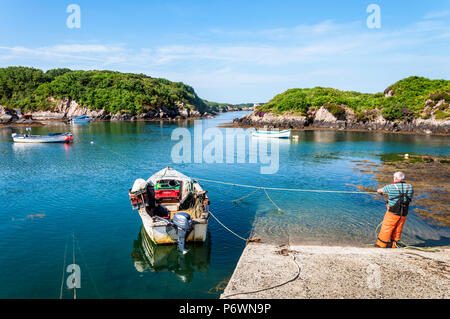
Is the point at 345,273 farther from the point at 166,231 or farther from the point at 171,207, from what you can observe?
the point at 171,207

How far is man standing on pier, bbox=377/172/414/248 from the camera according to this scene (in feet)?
33.0

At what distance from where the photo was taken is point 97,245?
12.9 meters

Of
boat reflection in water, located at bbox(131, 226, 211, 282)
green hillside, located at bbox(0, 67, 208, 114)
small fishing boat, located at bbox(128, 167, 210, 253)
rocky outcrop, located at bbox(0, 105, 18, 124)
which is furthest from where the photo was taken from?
green hillside, located at bbox(0, 67, 208, 114)

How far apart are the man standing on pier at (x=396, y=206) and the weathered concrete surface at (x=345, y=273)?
67cm

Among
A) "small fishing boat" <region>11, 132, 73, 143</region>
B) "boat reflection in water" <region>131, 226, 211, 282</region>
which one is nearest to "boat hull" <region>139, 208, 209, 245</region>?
"boat reflection in water" <region>131, 226, 211, 282</region>

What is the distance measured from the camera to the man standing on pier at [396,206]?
10062mm

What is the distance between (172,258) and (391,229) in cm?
889

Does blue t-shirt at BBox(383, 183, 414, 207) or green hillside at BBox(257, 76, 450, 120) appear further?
green hillside at BBox(257, 76, 450, 120)

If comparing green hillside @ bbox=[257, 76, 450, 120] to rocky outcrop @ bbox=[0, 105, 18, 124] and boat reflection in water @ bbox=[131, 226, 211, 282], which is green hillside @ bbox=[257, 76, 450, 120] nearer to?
boat reflection in water @ bbox=[131, 226, 211, 282]

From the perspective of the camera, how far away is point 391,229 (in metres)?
10.8

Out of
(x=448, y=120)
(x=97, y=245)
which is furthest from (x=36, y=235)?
(x=448, y=120)

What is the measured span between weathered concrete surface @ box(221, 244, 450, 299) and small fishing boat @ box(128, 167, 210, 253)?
106 inches

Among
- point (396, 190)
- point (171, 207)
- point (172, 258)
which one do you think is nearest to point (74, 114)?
point (171, 207)

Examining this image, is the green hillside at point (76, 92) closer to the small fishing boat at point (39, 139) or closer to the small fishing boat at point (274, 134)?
the small fishing boat at point (39, 139)
